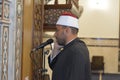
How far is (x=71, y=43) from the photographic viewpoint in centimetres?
264

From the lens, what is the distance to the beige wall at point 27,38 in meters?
2.88

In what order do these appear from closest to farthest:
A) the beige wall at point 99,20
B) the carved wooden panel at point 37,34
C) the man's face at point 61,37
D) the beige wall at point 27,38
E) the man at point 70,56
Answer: the man at point 70,56 < the man's face at point 61,37 < the beige wall at point 27,38 < the carved wooden panel at point 37,34 < the beige wall at point 99,20

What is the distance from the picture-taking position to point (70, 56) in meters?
2.54

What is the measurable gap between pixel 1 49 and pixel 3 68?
155mm

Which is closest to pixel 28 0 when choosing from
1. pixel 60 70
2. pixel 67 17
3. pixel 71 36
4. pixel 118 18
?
pixel 67 17

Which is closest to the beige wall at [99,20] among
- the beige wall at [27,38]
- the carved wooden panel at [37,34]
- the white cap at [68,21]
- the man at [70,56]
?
the carved wooden panel at [37,34]

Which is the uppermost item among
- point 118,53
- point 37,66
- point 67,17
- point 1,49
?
point 67,17

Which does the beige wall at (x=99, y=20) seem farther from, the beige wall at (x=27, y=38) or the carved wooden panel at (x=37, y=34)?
the beige wall at (x=27, y=38)

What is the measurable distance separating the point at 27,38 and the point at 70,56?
0.61 meters

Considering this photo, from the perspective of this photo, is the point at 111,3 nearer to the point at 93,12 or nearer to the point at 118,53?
the point at 93,12

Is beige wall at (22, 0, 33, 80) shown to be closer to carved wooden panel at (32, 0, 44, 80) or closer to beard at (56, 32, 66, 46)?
carved wooden panel at (32, 0, 44, 80)

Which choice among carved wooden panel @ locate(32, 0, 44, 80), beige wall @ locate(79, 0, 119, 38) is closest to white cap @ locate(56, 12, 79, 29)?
carved wooden panel @ locate(32, 0, 44, 80)

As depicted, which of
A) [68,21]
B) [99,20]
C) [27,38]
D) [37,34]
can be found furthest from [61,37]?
[99,20]

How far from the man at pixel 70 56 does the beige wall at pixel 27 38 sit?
346 millimetres
